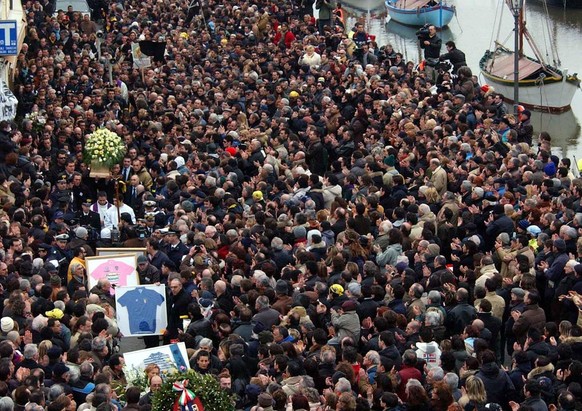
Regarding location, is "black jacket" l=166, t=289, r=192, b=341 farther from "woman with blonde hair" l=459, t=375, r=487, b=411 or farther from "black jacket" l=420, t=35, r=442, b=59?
"black jacket" l=420, t=35, r=442, b=59

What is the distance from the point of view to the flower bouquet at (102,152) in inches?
1082

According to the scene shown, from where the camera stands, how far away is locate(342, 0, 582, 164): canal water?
51.5m

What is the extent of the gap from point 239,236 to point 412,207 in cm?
271

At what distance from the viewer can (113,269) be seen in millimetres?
22328

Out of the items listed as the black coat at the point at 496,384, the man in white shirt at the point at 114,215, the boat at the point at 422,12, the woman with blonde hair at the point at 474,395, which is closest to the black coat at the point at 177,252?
the man in white shirt at the point at 114,215

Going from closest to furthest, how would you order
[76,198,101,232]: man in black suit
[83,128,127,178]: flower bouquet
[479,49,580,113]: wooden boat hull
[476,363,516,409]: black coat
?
[476,363,516,409]: black coat
[76,198,101,232]: man in black suit
[83,128,127,178]: flower bouquet
[479,49,580,113]: wooden boat hull

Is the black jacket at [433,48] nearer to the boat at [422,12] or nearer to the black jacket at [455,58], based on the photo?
the black jacket at [455,58]

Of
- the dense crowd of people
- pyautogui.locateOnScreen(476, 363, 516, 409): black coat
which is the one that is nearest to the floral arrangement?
the dense crowd of people

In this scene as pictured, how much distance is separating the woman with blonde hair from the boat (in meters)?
38.2

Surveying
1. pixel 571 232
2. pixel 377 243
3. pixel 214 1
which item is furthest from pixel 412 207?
pixel 214 1

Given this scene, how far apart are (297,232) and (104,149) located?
5.83 m

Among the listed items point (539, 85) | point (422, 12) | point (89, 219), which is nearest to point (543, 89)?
point (539, 85)

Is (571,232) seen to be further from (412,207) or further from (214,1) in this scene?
(214,1)

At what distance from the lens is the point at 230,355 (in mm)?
18500
